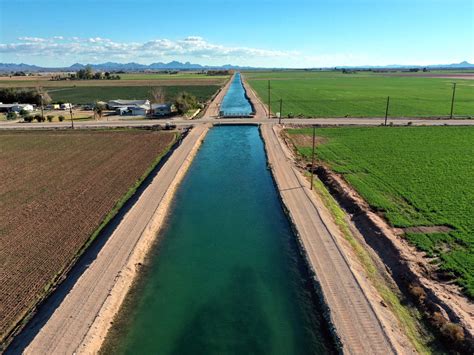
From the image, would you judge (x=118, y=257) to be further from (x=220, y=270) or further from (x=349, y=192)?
(x=349, y=192)

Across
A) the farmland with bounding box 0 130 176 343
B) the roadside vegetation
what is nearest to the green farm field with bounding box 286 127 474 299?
the roadside vegetation

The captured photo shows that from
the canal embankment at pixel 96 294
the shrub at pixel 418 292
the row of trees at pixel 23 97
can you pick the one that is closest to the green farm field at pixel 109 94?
the row of trees at pixel 23 97

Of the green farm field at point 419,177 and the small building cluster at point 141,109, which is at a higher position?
the small building cluster at point 141,109

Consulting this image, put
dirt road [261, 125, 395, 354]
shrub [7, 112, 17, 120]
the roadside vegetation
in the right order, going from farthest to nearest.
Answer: shrub [7, 112, 17, 120]
the roadside vegetation
dirt road [261, 125, 395, 354]

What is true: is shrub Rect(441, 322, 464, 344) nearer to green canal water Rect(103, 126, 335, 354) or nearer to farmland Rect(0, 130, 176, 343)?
green canal water Rect(103, 126, 335, 354)

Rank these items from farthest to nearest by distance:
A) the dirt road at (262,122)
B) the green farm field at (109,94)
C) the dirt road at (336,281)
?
the green farm field at (109,94) < the dirt road at (262,122) < the dirt road at (336,281)

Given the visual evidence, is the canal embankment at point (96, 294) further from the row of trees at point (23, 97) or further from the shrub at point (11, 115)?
the row of trees at point (23, 97)
